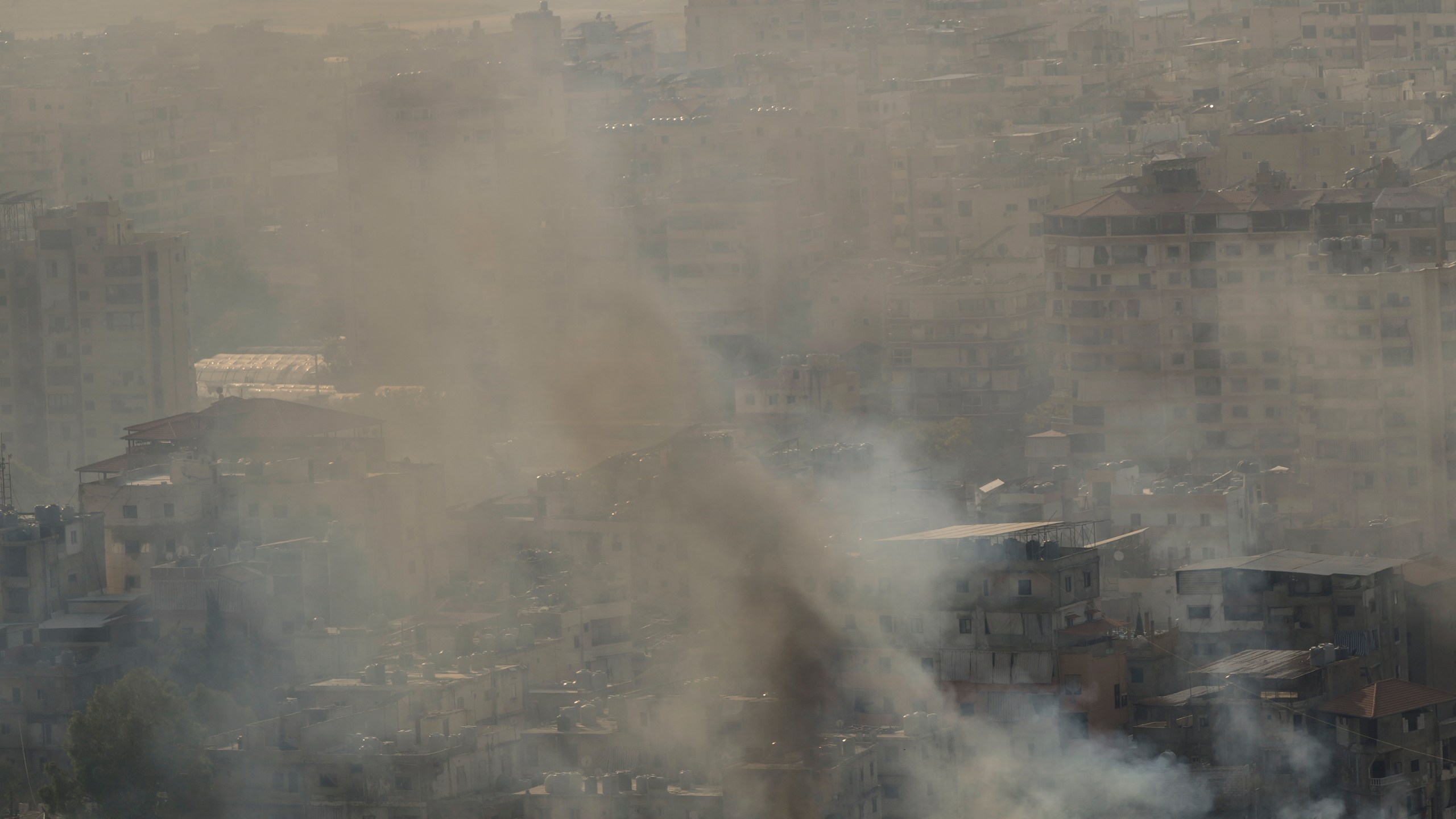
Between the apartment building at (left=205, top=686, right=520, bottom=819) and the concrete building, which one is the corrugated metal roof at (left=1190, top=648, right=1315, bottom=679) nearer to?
the apartment building at (left=205, top=686, right=520, bottom=819)

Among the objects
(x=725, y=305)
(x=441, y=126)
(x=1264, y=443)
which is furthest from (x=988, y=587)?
(x=441, y=126)

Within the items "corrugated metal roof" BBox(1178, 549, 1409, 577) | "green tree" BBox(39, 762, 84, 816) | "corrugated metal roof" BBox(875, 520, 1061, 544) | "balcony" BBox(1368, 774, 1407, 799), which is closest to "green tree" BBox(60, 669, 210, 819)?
"green tree" BBox(39, 762, 84, 816)

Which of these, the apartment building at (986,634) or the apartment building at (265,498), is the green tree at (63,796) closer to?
the apartment building at (265,498)

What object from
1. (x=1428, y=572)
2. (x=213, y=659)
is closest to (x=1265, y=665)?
(x=1428, y=572)

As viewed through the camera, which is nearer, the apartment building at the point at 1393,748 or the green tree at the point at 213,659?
the apartment building at the point at 1393,748

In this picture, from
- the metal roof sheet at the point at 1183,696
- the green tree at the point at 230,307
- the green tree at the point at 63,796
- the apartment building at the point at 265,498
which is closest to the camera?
the metal roof sheet at the point at 1183,696

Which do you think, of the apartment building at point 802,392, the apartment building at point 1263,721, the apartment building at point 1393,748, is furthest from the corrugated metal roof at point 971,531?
the apartment building at point 802,392

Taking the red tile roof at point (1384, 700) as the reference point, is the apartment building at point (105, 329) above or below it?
above
